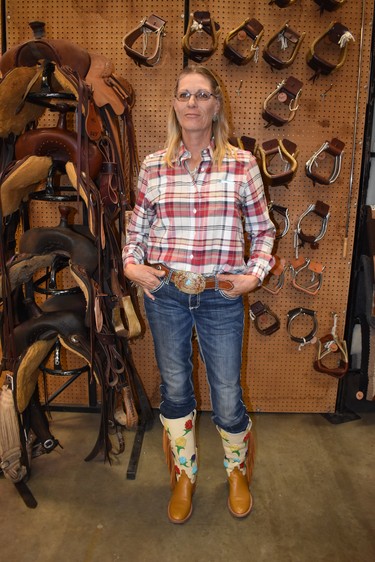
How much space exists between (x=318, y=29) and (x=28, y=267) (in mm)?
1741

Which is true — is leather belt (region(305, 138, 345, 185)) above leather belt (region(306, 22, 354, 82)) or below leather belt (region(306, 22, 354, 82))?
below

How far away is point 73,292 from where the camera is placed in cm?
186

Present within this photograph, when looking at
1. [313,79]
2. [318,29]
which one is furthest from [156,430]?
[318,29]

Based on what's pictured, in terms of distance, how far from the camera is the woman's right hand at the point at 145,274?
1.48 meters

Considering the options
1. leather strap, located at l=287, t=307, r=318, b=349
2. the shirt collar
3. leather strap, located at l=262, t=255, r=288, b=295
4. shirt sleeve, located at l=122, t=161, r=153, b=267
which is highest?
the shirt collar

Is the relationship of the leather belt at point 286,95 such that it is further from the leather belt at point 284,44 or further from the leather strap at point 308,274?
the leather strap at point 308,274

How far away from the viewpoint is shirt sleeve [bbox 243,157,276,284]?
4.81ft

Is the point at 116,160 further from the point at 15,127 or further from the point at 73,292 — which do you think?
the point at 73,292

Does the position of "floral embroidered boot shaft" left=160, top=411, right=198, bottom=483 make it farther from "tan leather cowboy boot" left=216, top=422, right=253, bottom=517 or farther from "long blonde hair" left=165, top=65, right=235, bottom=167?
"long blonde hair" left=165, top=65, right=235, bottom=167

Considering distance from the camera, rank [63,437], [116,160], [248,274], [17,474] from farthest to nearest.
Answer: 1. [63,437]
2. [17,474]
3. [116,160]
4. [248,274]

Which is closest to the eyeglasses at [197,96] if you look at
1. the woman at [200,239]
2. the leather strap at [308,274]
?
the woman at [200,239]

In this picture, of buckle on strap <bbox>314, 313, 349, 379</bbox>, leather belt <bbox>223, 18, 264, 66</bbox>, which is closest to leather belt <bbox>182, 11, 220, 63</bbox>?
leather belt <bbox>223, 18, 264, 66</bbox>

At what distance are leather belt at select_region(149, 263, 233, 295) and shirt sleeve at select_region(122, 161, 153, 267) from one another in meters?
0.17

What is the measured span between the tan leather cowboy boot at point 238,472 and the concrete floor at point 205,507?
52 mm
